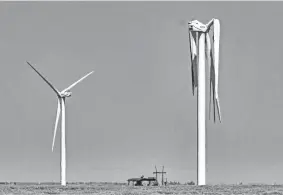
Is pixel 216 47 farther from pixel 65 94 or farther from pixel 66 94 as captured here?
pixel 66 94

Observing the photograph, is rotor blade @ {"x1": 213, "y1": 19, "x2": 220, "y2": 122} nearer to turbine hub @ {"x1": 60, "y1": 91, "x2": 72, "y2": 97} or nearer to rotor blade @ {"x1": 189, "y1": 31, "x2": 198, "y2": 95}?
rotor blade @ {"x1": 189, "y1": 31, "x2": 198, "y2": 95}

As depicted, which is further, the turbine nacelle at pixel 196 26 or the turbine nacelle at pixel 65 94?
the turbine nacelle at pixel 65 94

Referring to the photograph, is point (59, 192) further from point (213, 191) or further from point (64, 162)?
point (64, 162)

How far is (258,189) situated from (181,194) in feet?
20.0

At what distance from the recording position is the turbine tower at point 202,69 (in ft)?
215

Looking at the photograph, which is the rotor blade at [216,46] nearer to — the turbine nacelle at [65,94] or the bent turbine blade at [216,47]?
the bent turbine blade at [216,47]

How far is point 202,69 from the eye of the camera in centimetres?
6812

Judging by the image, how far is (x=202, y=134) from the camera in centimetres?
6588

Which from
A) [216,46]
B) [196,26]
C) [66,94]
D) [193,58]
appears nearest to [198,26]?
[196,26]

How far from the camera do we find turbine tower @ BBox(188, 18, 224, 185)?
65500 millimetres

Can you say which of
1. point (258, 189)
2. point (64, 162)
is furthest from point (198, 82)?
point (64, 162)

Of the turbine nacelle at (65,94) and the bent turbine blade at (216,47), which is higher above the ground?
the turbine nacelle at (65,94)

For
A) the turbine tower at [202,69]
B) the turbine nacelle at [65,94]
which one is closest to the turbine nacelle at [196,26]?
the turbine tower at [202,69]

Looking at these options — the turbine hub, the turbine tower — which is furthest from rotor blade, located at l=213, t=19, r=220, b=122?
the turbine hub
